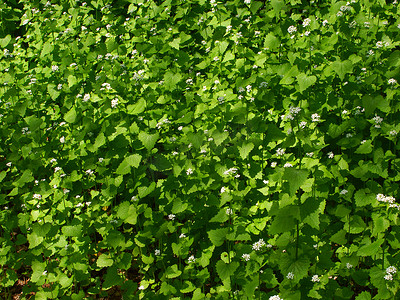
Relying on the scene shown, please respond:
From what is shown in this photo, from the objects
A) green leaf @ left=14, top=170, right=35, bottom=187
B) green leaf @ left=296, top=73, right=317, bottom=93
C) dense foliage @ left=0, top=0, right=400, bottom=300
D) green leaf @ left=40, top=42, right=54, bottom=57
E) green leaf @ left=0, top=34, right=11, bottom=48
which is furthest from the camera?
green leaf @ left=0, top=34, right=11, bottom=48

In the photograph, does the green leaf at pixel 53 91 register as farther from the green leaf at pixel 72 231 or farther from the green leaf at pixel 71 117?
the green leaf at pixel 72 231

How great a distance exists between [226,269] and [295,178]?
0.83 metres

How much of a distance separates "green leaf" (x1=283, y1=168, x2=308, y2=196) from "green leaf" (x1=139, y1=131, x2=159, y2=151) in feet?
3.99

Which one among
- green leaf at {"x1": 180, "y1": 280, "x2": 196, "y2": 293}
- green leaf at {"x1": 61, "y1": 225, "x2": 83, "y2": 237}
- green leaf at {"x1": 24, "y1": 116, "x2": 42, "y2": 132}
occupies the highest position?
green leaf at {"x1": 24, "y1": 116, "x2": 42, "y2": 132}

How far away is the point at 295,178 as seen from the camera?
7.66 feet

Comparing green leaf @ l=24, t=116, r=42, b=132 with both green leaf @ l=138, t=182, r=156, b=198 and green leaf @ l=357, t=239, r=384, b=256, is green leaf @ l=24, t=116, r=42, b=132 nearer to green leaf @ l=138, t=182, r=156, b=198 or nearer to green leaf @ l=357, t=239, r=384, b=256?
green leaf @ l=138, t=182, r=156, b=198

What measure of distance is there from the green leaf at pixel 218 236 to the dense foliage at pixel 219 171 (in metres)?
0.01

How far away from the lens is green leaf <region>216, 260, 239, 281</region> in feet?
8.79

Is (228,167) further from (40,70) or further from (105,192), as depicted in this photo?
(40,70)

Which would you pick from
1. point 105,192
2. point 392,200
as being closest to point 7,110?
point 105,192

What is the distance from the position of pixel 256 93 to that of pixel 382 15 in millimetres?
2177

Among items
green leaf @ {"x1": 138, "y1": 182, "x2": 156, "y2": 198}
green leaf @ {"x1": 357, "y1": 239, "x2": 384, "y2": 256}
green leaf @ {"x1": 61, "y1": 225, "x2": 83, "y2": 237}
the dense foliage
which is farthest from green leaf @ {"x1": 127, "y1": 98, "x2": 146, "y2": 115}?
green leaf @ {"x1": 357, "y1": 239, "x2": 384, "y2": 256}

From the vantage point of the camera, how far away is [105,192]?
10.8 feet

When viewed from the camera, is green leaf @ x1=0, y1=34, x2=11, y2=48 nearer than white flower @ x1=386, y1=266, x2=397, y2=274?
No
